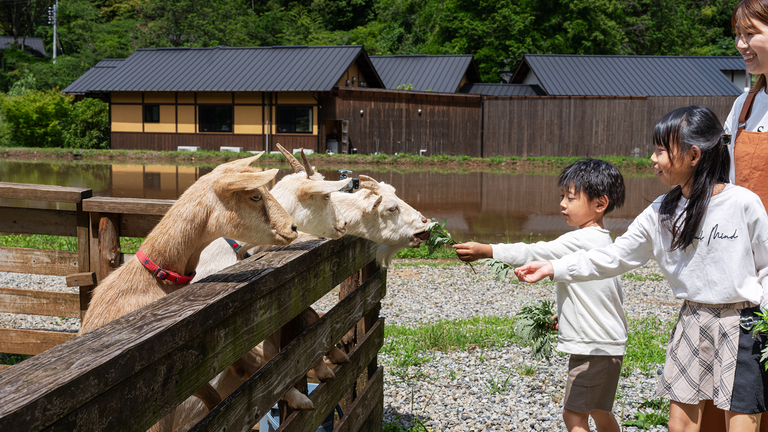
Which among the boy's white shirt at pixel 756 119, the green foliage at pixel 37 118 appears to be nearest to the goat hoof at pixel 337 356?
the boy's white shirt at pixel 756 119

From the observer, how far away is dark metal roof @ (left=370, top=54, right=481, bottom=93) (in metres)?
38.7

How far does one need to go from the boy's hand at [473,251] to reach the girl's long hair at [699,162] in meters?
0.83

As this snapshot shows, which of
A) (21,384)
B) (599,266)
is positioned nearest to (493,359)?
(599,266)

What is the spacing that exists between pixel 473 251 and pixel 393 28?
60015 millimetres

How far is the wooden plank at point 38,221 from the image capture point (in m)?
4.98

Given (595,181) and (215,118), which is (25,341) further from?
(215,118)

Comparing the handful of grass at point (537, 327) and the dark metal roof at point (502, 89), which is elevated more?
the dark metal roof at point (502, 89)

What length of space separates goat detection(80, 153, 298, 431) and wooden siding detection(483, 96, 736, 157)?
112ft

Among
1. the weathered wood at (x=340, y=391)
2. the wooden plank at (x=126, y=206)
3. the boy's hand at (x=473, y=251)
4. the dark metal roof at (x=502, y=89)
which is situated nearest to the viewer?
the weathered wood at (x=340, y=391)

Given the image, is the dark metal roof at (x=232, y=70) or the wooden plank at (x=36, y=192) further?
the dark metal roof at (x=232, y=70)

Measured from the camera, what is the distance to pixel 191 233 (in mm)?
2568

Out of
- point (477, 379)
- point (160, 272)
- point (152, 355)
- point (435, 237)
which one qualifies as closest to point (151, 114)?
point (477, 379)

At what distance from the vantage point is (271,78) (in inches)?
1396

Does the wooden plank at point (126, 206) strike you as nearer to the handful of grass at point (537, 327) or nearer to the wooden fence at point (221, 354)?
the wooden fence at point (221, 354)
